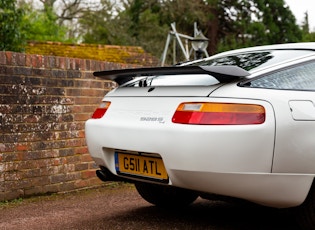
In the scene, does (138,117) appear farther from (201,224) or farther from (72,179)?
(72,179)

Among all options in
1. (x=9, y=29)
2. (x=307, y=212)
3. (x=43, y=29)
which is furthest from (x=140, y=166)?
(x=43, y=29)

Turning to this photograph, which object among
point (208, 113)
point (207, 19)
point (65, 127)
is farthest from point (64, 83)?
point (207, 19)

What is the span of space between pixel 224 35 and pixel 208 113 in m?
27.4

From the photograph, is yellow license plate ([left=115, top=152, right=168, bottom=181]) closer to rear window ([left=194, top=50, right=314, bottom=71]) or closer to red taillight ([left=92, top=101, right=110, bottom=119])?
red taillight ([left=92, top=101, right=110, bottom=119])

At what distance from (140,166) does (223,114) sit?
754mm

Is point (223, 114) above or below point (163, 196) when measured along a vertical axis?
above

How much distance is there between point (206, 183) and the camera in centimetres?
335

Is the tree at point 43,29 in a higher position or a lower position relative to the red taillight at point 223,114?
higher

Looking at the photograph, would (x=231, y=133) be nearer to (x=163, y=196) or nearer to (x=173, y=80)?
(x=173, y=80)

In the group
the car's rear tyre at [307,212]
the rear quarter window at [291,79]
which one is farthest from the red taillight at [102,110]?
the car's rear tyre at [307,212]

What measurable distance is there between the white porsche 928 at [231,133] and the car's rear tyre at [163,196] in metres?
0.74

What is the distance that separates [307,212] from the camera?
3.52 m

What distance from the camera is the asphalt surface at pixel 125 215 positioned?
4.11 m

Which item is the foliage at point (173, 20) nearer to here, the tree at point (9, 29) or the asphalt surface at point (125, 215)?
the tree at point (9, 29)
